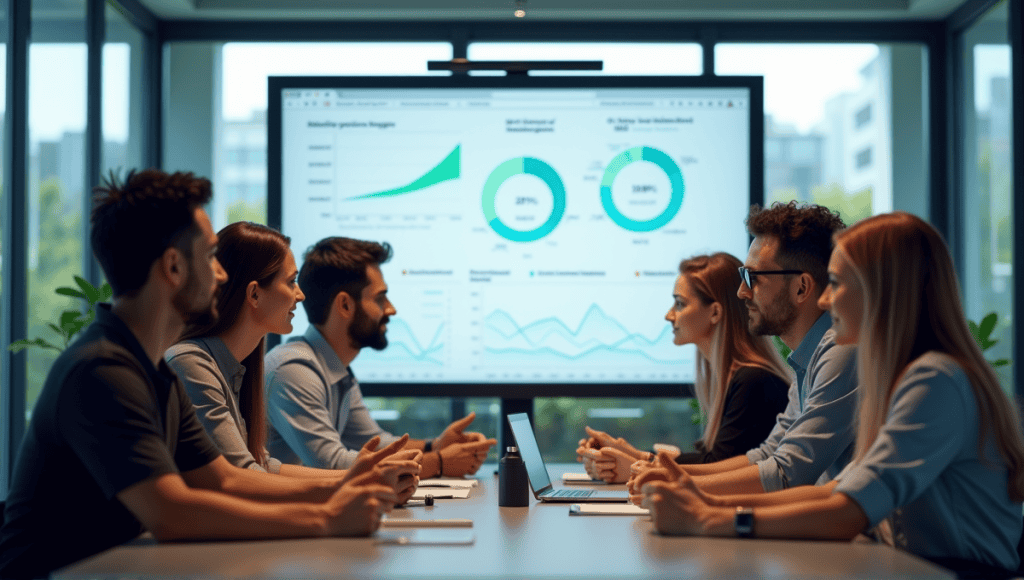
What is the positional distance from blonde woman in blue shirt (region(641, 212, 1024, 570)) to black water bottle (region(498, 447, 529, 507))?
0.58 metres

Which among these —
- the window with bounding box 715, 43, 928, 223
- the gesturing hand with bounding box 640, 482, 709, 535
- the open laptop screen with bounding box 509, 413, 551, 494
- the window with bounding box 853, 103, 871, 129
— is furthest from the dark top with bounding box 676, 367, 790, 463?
the window with bounding box 853, 103, 871, 129

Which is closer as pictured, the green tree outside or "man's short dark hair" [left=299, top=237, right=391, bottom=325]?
"man's short dark hair" [left=299, top=237, right=391, bottom=325]

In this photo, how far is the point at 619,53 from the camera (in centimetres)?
462

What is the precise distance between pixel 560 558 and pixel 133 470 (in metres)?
0.80

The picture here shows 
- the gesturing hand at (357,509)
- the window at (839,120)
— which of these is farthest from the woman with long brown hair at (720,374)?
the window at (839,120)

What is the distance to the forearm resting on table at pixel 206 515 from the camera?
1565 millimetres

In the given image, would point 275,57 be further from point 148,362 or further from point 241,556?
point 241,556

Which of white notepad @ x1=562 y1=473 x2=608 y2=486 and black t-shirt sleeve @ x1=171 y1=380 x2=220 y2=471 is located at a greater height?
black t-shirt sleeve @ x1=171 y1=380 x2=220 y2=471

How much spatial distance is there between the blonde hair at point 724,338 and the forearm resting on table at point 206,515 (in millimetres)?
1699

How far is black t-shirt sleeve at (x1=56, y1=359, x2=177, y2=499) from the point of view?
1537mm

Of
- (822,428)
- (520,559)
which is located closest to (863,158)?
(822,428)

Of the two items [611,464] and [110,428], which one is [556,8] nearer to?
[611,464]

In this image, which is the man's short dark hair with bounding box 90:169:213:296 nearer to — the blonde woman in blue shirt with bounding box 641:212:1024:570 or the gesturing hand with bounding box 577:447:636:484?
the blonde woman in blue shirt with bounding box 641:212:1024:570

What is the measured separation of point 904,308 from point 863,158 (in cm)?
318
